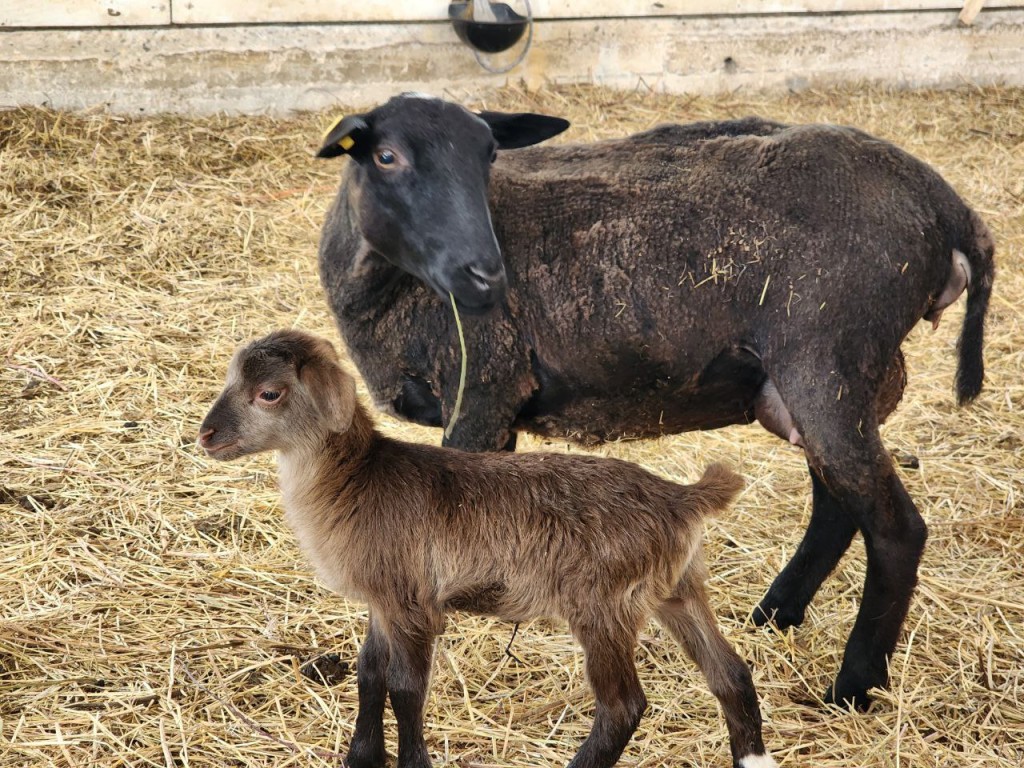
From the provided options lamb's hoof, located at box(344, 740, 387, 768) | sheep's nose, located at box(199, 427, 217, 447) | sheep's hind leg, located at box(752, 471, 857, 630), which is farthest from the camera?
sheep's hind leg, located at box(752, 471, 857, 630)

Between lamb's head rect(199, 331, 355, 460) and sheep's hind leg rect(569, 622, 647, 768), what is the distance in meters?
0.88

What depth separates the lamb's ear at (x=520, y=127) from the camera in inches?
153

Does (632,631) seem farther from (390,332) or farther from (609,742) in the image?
(390,332)

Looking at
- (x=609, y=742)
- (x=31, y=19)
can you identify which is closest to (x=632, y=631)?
(x=609, y=742)

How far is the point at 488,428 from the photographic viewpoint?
3.65m

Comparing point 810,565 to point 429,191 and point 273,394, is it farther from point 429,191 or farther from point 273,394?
point 273,394

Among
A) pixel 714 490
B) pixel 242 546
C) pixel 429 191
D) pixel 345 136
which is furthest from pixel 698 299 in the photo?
pixel 242 546

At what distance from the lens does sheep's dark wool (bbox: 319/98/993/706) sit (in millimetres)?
3400

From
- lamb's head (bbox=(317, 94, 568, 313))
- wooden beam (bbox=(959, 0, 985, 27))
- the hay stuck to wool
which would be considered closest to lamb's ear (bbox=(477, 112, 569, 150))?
lamb's head (bbox=(317, 94, 568, 313))

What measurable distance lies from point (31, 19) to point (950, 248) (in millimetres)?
6532

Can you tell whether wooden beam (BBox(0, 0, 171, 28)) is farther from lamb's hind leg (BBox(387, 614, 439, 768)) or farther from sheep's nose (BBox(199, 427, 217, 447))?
lamb's hind leg (BBox(387, 614, 439, 768))

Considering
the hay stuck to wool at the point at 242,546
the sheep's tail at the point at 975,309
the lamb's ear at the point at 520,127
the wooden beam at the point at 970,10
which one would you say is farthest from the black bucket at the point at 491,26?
the sheep's tail at the point at 975,309

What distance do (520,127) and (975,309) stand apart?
168cm

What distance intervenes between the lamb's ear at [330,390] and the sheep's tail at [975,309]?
2100 millimetres
